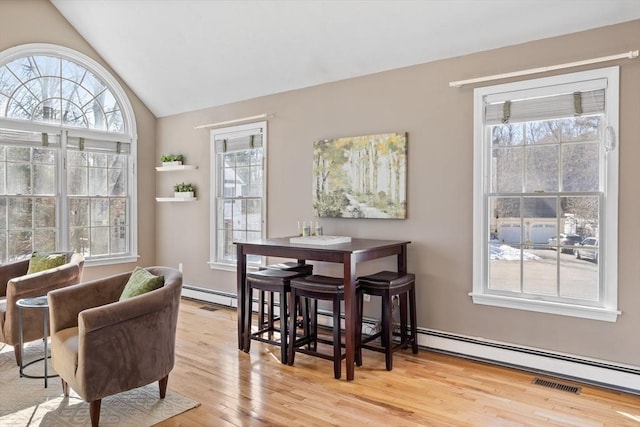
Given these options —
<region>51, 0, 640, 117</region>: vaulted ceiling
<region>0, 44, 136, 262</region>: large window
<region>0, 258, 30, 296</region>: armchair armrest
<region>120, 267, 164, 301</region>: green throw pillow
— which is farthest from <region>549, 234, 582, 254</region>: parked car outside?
A: <region>0, 44, 136, 262</region>: large window

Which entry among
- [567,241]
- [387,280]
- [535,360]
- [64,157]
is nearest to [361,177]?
[387,280]

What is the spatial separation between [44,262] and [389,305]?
9.71ft

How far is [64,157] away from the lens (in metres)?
5.47

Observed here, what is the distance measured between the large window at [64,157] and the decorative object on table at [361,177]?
2.97 meters

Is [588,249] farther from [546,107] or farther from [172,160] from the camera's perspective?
[172,160]

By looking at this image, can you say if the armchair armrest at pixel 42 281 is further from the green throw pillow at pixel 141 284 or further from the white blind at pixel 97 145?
the white blind at pixel 97 145

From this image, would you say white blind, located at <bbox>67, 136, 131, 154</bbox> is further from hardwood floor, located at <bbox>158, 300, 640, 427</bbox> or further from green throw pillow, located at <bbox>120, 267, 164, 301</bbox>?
green throw pillow, located at <bbox>120, 267, 164, 301</bbox>

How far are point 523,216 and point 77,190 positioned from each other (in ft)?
16.6

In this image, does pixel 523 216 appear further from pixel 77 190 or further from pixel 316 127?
pixel 77 190

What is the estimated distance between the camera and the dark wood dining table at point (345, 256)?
3.26m

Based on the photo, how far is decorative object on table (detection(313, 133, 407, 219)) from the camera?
13.3 feet

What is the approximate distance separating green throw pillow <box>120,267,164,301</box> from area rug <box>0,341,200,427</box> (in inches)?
26.3

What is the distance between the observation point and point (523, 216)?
11.6 ft

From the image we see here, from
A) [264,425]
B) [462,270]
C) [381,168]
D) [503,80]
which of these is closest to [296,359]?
[264,425]
